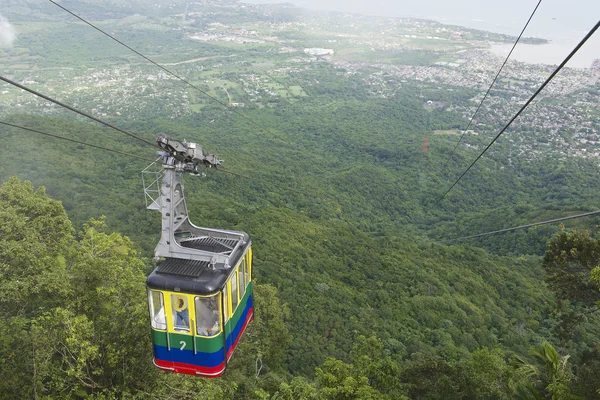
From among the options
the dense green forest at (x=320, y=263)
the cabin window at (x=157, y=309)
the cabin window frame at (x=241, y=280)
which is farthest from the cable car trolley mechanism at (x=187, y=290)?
the dense green forest at (x=320, y=263)

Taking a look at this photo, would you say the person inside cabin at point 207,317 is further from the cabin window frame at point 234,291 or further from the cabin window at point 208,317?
the cabin window frame at point 234,291

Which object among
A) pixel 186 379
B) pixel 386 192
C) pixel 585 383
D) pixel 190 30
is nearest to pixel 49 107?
pixel 386 192

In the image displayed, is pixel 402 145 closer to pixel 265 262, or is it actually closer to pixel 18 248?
pixel 265 262

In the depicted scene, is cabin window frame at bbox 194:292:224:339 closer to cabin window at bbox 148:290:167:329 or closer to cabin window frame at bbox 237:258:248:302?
cabin window at bbox 148:290:167:329

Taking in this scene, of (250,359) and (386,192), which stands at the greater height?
(250,359)

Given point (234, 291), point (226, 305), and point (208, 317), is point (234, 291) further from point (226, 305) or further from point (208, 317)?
point (208, 317)

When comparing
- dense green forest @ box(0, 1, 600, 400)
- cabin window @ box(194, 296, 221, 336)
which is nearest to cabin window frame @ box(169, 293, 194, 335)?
cabin window @ box(194, 296, 221, 336)
